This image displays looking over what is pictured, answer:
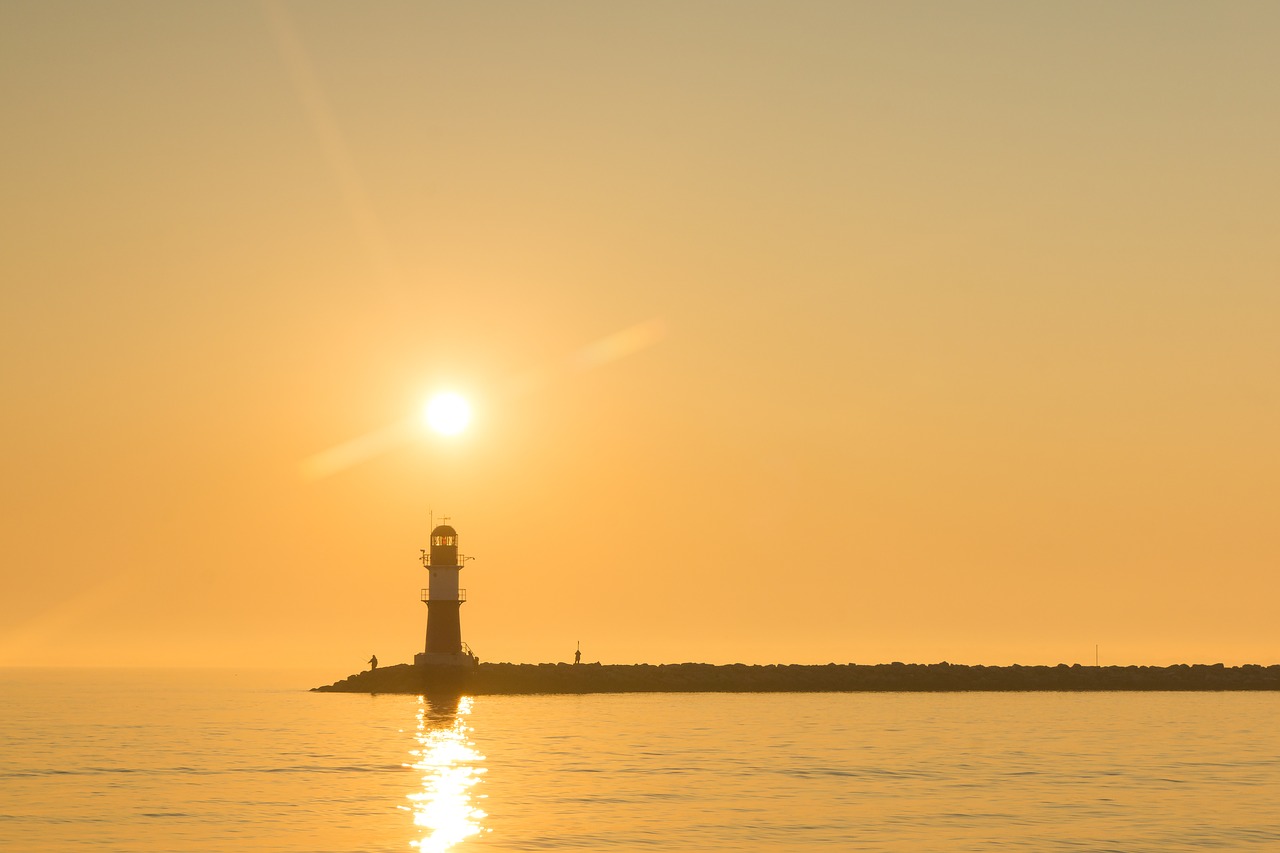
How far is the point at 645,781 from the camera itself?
171ft

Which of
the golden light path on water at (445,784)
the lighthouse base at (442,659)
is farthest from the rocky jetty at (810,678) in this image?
the golden light path on water at (445,784)

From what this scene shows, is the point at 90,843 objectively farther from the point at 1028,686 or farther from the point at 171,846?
the point at 1028,686

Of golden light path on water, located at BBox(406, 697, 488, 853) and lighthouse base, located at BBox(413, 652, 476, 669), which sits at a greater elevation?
lighthouse base, located at BBox(413, 652, 476, 669)

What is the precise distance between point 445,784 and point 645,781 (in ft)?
20.6

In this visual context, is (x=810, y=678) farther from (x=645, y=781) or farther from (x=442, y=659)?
(x=645, y=781)

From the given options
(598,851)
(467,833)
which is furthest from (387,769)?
(598,851)

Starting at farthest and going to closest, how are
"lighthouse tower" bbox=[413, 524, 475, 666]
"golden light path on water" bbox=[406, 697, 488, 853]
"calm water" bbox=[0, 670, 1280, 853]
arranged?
"lighthouse tower" bbox=[413, 524, 475, 666] → "calm water" bbox=[0, 670, 1280, 853] → "golden light path on water" bbox=[406, 697, 488, 853]

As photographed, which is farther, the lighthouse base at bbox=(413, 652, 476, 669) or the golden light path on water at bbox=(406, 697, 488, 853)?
the lighthouse base at bbox=(413, 652, 476, 669)

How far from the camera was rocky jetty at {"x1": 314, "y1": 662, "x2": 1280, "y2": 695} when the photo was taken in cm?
10931

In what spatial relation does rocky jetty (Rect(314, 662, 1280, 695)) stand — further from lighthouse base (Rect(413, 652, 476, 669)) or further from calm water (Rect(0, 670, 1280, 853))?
calm water (Rect(0, 670, 1280, 853))

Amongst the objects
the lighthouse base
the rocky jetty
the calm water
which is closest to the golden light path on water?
the calm water

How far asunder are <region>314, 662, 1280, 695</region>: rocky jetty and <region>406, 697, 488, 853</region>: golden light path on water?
2859 cm

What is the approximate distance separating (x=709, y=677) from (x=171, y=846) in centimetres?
8206

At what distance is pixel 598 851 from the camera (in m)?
37.5
